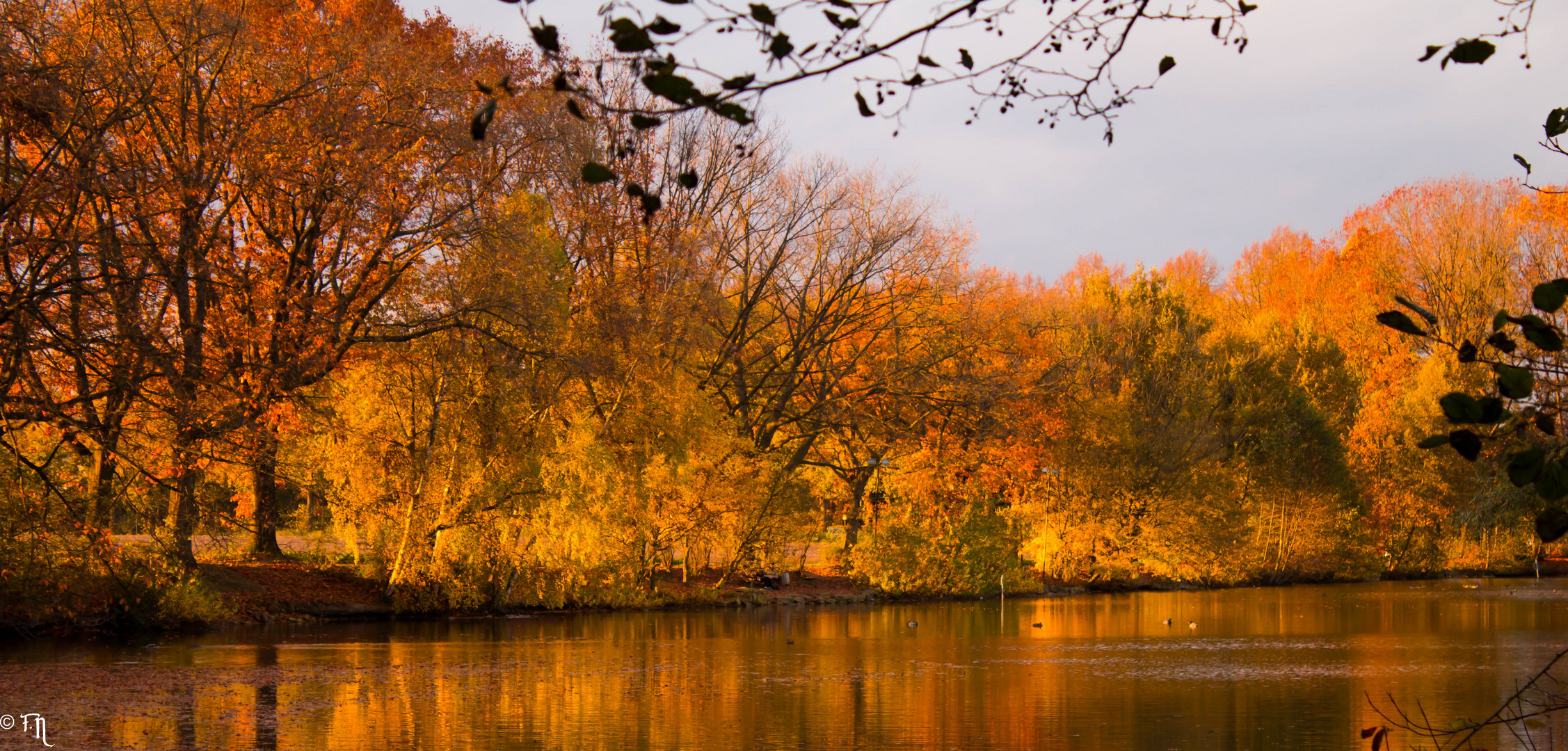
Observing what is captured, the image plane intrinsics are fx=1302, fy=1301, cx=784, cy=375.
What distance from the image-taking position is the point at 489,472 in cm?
2762

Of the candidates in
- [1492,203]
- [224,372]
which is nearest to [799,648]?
[224,372]

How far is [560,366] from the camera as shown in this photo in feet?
93.7

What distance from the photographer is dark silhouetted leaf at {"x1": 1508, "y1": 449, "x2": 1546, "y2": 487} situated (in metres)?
3.07

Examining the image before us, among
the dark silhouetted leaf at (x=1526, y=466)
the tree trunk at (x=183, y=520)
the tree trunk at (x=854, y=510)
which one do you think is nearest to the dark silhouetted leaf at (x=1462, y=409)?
the dark silhouetted leaf at (x=1526, y=466)

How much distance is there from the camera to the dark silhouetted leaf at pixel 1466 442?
3132mm

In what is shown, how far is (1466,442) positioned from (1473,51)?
105 centimetres

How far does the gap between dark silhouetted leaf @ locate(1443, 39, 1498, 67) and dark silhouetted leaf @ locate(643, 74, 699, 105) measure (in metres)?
2.06

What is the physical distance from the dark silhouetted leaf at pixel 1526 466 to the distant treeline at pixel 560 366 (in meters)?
9.21

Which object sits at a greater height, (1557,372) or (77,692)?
(1557,372)

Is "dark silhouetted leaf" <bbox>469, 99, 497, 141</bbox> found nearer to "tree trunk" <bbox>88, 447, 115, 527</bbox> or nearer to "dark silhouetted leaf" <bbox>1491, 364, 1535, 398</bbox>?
"dark silhouetted leaf" <bbox>1491, 364, 1535, 398</bbox>

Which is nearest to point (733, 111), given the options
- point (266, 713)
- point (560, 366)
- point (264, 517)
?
point (266, 713)

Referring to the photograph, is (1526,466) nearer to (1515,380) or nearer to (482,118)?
(1515,380)

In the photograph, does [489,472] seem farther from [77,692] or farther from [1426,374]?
[1426,374]

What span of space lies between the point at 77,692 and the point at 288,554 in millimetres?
16464
